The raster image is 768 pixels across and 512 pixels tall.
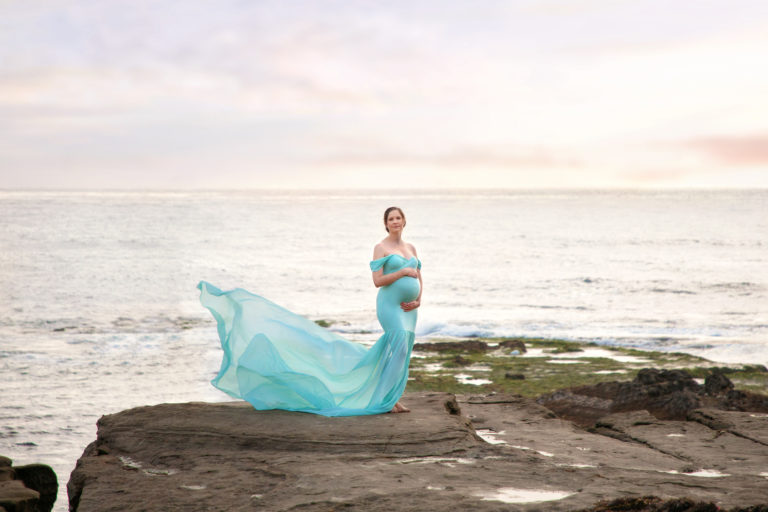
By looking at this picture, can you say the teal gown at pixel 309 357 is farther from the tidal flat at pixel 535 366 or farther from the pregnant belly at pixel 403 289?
the tidal flat at pixel 535 366

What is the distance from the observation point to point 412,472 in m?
6.24

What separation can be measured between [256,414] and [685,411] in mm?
6021

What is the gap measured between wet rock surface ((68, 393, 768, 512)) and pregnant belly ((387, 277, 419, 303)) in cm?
119

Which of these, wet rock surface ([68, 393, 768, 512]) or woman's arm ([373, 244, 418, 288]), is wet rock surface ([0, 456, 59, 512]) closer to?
wet rock surface ([68, 393, 768, 512])

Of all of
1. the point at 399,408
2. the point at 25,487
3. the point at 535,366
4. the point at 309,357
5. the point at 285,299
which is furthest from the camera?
the point at 285,299

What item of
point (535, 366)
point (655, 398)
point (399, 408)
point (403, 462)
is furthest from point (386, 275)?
point (535, 366)

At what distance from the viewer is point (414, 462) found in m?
6.55

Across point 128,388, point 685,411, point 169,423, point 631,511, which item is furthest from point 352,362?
point 128,388

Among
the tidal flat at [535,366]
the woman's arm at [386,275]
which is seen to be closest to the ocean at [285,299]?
the tidal flat at [535,366]

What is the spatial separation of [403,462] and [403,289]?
2.21 m

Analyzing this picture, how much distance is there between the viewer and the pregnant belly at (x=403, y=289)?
8273mm

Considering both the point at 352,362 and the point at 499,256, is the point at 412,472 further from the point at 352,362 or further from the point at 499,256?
the point at 499,256

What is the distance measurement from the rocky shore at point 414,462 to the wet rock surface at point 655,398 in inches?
60.5

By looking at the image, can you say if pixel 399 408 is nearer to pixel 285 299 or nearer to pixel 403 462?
pixel 403 462
